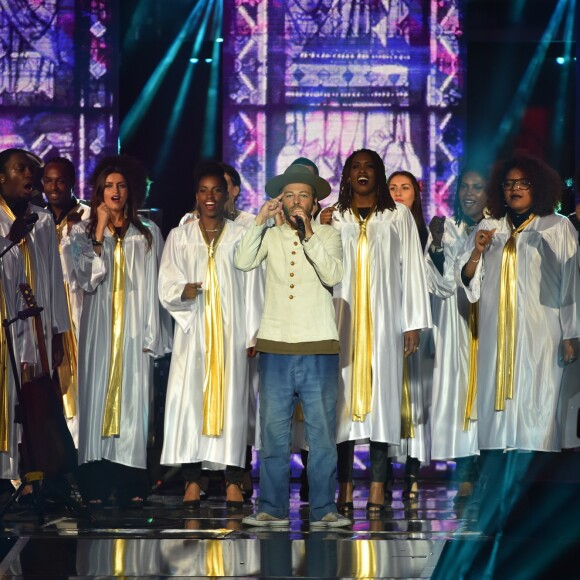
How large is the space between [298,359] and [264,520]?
0.88 metres

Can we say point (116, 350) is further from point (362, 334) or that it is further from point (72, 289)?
→ point (362, 334)

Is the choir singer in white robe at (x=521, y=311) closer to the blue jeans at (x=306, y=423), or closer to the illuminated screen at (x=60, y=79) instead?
the blue jeans at (x=306, y=423)

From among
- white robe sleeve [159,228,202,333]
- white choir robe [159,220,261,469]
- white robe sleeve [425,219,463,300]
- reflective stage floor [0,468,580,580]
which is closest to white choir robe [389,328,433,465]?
white robe sleeve [425,219,463,300]

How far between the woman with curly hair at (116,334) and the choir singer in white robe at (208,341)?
0.24 meters

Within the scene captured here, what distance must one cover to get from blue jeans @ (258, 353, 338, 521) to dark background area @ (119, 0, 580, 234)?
4852 millimetres

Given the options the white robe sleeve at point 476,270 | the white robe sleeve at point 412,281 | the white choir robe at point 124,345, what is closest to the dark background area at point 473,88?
the white choir robe at point 124,345

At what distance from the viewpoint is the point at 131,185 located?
9312 millimetres

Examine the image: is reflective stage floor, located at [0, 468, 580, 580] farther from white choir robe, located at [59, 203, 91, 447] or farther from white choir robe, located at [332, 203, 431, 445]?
white choir robe, located at [59, 203, 91, 447]

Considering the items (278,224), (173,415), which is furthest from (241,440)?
(278,224)

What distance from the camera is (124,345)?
9352 mm

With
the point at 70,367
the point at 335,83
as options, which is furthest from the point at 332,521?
the point at 335,83

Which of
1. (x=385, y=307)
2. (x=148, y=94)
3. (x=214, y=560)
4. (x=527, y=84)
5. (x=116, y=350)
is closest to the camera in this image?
(x=214, y=560)

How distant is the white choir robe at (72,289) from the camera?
31.6ft

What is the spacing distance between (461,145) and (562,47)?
1.95 meters
